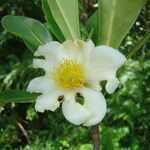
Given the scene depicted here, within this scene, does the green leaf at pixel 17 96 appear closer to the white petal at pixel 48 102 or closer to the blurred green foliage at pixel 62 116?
the white petal at pixel 48 102

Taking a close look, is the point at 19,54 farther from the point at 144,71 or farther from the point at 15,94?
the point at 15,94

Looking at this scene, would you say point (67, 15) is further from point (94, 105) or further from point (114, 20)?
point (94, 105)

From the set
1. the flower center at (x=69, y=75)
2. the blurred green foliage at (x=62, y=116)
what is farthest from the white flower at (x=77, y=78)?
the blurred green foliage at (x=62, y=116)

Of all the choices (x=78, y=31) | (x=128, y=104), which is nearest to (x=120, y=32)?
(x=78, y=31)

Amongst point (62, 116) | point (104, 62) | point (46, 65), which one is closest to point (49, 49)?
point (46, 65)

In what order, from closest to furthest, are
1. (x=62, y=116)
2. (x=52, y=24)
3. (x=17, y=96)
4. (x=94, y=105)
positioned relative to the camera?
(x=94, y=105) → (x=17, y=96) → (x=52, y=24) → (x=62, y=116)

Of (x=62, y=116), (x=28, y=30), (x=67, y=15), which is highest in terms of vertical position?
(x=67, y=15)

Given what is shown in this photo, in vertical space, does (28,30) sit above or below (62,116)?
above
